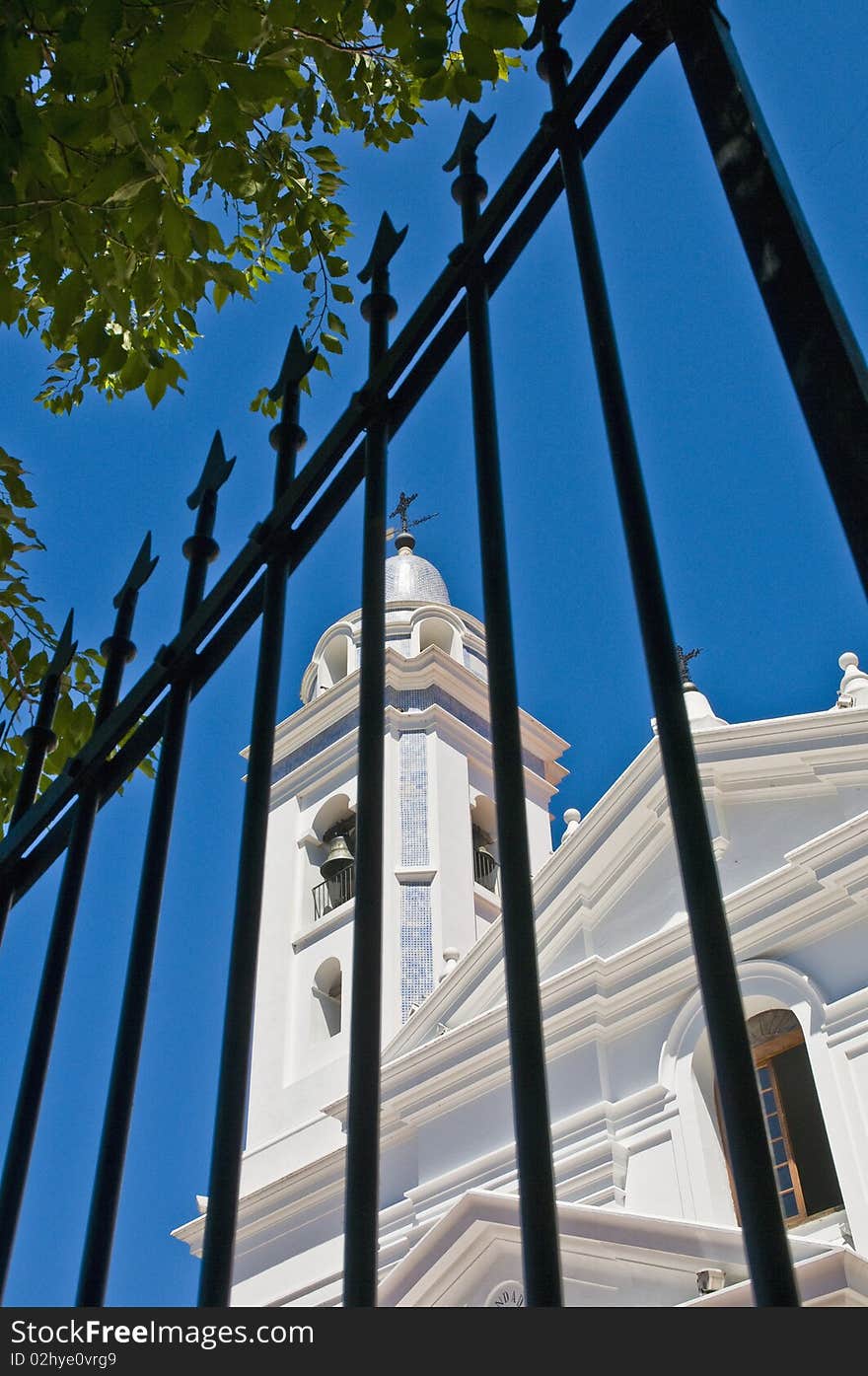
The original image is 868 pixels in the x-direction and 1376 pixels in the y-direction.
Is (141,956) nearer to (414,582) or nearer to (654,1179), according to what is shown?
(654,1179)

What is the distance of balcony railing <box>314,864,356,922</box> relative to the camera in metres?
20.0

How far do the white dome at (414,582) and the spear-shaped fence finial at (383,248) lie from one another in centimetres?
2443

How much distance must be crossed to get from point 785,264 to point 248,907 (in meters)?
1.09

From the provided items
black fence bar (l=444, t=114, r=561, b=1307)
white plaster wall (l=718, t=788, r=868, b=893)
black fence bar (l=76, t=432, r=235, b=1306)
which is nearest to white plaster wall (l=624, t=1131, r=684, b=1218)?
white plaster wall (l=718, t=788, r=868, b=893)

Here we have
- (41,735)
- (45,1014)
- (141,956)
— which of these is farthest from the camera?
(41,735)

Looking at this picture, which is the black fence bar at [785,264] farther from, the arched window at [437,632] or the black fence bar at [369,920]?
the arched window at [437,632]

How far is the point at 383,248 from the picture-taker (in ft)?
7.55

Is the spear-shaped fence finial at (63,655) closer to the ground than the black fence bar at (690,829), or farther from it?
farther from it


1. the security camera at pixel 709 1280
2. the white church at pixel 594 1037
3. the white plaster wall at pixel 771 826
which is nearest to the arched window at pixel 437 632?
the white church at pixel 594 1037

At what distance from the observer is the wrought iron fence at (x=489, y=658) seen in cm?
121

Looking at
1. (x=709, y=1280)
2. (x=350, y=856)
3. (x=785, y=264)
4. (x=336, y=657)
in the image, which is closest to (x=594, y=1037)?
(x=709, y=1280)

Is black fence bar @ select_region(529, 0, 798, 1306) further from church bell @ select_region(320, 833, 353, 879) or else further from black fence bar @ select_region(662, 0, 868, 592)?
church bell @ select_region(320, 833, 353, 879)

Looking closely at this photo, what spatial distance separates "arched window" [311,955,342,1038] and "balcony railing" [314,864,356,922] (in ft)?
2.64

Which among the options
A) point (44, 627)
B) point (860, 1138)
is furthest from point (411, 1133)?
point (44, 627)
